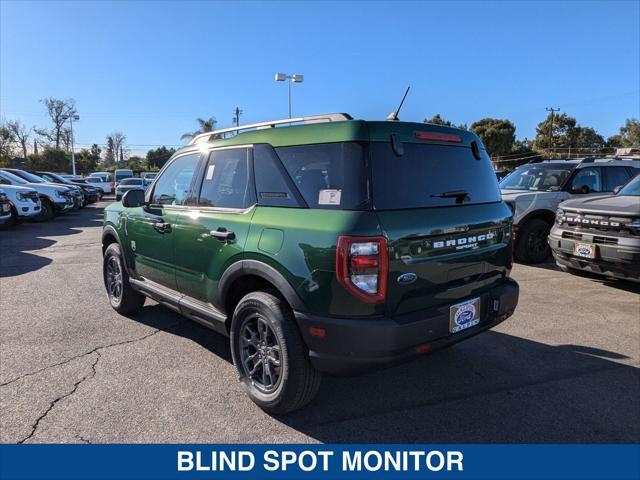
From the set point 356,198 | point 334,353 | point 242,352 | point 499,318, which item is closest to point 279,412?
point 242,352

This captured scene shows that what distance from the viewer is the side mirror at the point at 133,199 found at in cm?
451

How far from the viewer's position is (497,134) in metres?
53.7

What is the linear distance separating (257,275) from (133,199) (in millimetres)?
2265

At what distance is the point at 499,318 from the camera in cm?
331

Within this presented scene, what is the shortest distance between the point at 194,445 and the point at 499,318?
232cm

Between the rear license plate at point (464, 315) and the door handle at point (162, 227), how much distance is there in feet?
8.37

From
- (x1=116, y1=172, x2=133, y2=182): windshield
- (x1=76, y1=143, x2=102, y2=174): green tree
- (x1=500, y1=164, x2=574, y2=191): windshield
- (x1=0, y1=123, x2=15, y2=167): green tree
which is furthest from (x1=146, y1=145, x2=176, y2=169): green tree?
(x1=500, y1=164, x2=574, y2=191): windshield

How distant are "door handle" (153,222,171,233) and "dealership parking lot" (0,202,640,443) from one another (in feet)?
3.70

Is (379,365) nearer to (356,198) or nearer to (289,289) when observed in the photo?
(289,289)

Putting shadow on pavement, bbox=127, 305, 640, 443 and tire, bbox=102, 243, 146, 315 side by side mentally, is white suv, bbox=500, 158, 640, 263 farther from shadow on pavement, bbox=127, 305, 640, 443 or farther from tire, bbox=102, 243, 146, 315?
tire, bbox=102, 243, 146, 315

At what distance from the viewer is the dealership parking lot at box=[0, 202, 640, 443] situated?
9.40ft

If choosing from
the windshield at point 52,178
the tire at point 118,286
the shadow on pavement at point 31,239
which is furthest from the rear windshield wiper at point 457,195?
the windshield at point 52,178

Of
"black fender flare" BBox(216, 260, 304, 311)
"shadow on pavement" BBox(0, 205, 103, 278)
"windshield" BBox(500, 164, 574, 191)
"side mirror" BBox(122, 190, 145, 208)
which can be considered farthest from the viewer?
"windshield" BBox(500, 164, 574, 191)

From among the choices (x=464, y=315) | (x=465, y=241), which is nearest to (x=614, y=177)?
(x=465, y=241)
